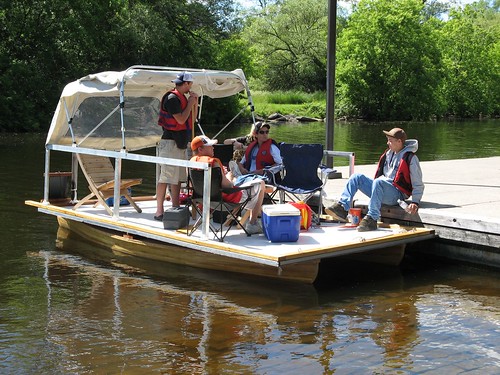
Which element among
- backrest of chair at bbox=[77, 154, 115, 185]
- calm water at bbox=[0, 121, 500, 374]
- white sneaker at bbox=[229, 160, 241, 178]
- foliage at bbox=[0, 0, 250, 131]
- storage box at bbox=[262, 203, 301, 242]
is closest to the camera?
calm water at bbox=[0, 121, 500, 374]

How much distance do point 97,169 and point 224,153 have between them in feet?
6.05

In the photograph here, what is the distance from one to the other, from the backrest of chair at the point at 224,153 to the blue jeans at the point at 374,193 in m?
1.87

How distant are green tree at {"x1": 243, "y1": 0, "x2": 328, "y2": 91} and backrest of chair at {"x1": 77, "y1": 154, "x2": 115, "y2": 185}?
52.6 meters

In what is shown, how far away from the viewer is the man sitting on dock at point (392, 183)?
10.0 m

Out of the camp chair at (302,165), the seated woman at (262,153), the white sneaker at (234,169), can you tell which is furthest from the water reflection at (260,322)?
the seated woman at (262,153)

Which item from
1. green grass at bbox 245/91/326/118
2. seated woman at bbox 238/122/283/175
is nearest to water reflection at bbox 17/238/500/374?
seated woman at bbox 238/122/283/175

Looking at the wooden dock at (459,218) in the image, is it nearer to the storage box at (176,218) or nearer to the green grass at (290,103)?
the storage box at (176,218)

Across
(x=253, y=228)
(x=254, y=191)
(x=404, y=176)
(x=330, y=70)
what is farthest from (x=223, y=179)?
(x=330, y=70)

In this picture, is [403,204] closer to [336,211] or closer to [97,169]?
[336,211]

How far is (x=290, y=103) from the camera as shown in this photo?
58.4 meters

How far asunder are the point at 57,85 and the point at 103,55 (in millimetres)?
3993

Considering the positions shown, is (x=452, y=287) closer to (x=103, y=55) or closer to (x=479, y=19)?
(x=103, y=55)

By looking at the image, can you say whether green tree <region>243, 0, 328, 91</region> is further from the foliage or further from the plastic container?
the plastic container

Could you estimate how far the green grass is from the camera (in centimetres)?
5319
